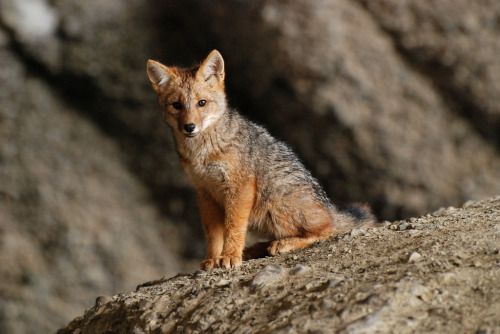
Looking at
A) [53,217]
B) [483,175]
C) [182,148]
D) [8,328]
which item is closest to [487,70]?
[483,175]

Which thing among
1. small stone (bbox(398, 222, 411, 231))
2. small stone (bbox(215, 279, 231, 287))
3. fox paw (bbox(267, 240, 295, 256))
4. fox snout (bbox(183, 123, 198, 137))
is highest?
fox snout (bbox(183, 123, 198, 137))

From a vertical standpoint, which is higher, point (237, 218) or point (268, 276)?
point (237, 218)

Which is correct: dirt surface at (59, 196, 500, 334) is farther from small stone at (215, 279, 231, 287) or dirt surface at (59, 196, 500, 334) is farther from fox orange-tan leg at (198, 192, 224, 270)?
fox orange-tan leg at (198, 192, 224, 270)

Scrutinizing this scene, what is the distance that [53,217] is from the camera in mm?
7492

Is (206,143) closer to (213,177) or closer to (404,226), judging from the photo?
(213,177)

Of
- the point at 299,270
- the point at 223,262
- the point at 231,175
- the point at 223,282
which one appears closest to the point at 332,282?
the point at 299,270

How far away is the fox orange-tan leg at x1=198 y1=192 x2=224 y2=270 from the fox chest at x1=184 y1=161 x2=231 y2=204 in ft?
0.40

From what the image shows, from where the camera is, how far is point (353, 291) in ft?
9.19

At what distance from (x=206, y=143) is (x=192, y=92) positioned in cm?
40

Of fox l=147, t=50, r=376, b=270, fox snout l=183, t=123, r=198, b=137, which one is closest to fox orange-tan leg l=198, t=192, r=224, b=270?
fox l=147, t=50, r=376, b=270

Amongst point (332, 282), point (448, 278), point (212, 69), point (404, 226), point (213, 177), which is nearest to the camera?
point (448, 278)

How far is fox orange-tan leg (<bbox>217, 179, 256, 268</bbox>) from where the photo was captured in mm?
4148

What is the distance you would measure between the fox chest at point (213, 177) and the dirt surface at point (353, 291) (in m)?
0.60

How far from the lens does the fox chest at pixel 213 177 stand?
4.23 meters
